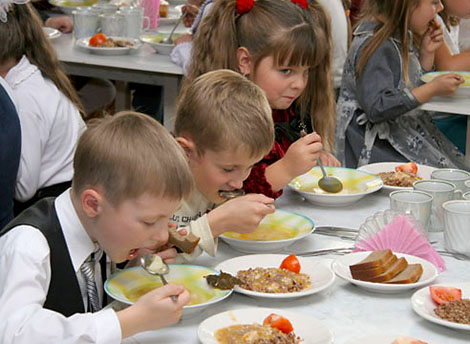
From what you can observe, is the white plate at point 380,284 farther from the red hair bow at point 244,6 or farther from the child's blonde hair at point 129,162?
the red hair bow at point 244,6

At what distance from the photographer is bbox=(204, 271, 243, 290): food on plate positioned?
4.33 ft

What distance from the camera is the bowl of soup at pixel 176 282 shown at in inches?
49.9

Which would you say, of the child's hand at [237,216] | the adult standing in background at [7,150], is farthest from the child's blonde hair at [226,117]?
the adult standing in background at [7,150]

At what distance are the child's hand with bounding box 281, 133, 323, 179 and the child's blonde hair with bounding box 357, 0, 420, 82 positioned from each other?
1122 mm

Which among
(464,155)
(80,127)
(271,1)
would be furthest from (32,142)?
(464,155)

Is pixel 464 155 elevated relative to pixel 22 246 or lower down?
lower down

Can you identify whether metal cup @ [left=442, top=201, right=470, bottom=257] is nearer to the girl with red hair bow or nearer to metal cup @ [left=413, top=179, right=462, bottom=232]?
metal cup @ [left=413, top=179, right=462, bottom=232]

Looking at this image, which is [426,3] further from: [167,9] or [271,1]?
[167,9]

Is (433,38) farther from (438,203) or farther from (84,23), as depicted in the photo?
(84,23)

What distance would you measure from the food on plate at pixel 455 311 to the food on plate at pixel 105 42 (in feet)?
8.65

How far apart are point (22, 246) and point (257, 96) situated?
0.64 meters

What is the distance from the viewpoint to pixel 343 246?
1597mm

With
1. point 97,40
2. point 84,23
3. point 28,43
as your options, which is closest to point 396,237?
point 28,43

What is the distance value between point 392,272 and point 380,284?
5cm
